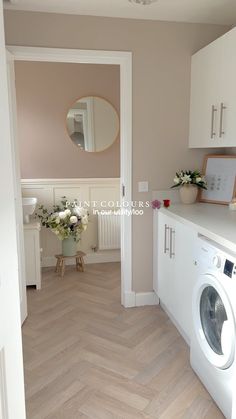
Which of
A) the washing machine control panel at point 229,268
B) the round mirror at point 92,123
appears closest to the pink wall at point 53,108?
the round mirror at point 92,123

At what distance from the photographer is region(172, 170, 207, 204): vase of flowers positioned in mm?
2701

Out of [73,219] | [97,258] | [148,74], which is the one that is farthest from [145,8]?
[97,258]

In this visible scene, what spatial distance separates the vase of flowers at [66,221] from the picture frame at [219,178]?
1.49 m

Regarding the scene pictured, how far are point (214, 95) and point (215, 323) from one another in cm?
158

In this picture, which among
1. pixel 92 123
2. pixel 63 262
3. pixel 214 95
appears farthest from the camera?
pixel 92 123

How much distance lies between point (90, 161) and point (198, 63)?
1851 mm

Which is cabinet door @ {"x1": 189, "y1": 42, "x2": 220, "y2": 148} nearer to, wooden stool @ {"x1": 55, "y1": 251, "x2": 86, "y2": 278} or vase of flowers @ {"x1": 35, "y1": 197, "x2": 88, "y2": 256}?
vase of flowers @ {"x1": 35, "y1": 197, "x2": 88, "y2": 256}

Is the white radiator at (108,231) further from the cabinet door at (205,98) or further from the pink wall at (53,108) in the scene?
the cabinet door at (205,98)

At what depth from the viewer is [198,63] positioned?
2.60m

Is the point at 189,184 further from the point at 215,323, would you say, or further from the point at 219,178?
the point at 215,323

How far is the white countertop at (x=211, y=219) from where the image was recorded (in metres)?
1.70

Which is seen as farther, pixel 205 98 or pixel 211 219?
pixel 205 98

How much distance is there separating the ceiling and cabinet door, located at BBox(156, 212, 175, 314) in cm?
156

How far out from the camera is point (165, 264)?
259cm
